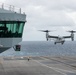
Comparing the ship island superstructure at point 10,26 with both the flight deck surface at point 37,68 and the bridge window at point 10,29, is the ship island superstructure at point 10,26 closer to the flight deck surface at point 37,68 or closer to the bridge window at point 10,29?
the bridge window at point 10,29

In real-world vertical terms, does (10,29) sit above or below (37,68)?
above

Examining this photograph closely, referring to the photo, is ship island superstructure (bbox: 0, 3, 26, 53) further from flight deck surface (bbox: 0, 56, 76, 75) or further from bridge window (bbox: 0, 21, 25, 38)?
flight deck surface (bbox: 0, 56, 76, 75)

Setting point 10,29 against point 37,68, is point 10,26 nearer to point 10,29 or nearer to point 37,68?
point 10,29

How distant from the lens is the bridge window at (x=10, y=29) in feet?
124

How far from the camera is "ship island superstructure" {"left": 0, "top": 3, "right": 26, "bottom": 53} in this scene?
3756 cm

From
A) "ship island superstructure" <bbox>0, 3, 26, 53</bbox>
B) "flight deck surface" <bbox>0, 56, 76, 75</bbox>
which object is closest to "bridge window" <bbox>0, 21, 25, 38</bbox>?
"ship island superstructure" <bbox>0, 3, 26, 53</bbox>

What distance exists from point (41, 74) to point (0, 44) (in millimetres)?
12456

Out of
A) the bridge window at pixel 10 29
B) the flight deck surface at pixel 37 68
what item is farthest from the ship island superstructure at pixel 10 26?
the flight deck surface at pixel 37 68

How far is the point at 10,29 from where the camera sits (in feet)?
127

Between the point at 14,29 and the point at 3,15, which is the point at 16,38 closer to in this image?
the point at 14,29

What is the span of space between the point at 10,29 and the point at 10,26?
1.73 ft

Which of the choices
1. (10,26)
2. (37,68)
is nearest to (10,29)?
(10,26)

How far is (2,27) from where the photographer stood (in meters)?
38.0

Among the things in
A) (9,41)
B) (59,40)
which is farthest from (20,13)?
(59,40)
